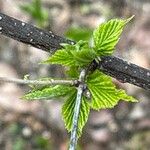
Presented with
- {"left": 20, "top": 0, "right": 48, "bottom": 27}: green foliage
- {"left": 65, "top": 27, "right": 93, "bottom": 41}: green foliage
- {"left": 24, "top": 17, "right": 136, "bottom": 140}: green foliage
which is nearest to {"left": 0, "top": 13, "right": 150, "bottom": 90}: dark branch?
{"left": 24, "top": 17, "right": 136, "bottom": 140}: green foliage

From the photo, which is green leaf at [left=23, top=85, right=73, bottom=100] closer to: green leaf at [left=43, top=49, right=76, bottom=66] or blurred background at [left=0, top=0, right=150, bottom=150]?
green leaf at [left=43, top=49, right=76, bottom=66]

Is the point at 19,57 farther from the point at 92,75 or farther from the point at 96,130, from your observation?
the point at 92,75

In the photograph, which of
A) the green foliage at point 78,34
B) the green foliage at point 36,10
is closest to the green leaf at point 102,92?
the green foliage at point 78,34

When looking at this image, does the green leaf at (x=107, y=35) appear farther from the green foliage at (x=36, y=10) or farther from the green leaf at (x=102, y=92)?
the green foliage at (x=36, y=10)

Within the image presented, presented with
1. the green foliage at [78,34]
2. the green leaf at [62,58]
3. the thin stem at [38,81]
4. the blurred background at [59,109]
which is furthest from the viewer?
the blurred background at [59,109]

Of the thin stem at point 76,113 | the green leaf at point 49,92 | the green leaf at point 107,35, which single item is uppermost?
the green leaf at point 107,35
